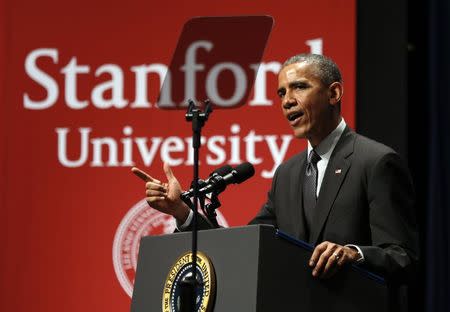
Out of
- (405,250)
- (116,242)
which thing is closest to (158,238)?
(405,250)

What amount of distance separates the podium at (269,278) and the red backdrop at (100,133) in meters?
1.96

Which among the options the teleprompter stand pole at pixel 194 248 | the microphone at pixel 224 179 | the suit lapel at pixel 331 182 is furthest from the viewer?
the suit lapel at pixel 331 182

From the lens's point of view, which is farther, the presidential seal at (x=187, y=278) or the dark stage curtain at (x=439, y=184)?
the dark stage curtain at (x=439, y=184)

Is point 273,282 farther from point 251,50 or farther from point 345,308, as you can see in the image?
point 251,50

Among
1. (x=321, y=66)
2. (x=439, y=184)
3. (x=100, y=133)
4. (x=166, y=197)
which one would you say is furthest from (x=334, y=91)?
(x=100, y=133)

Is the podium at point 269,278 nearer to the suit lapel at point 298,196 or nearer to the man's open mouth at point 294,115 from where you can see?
the suit lapel at point 298,196

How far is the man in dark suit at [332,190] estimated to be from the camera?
256cm

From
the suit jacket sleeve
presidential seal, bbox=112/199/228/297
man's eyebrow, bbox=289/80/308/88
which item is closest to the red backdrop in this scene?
presidential seal, bbox=112/199/228/297

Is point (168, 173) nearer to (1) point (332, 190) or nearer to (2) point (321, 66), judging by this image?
(1) point (332, 190)

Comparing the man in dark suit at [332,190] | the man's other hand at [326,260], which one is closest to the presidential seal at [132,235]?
the man in dark suit at [332,190]

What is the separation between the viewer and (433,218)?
14.8 feet

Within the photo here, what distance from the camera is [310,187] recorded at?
2814 millimetres

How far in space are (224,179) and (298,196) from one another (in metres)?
0.48

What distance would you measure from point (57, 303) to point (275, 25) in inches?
69.2
